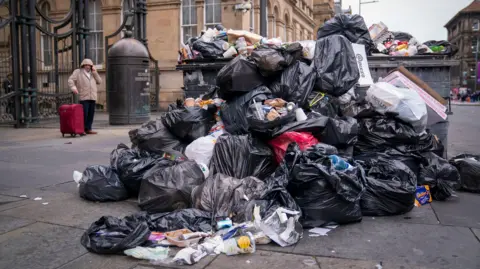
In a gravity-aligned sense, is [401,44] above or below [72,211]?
above

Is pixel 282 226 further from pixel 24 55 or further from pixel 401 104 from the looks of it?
pixel 24 55

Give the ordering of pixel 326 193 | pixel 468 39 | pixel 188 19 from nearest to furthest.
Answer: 1. pixel 326 193
2. pixel 188 19
3. pixel 468 39

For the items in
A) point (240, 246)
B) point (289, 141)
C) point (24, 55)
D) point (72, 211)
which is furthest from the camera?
point (24, 55)

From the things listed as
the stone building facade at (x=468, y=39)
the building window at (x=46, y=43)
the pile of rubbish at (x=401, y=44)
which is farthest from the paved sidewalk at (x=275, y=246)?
the stone building facade at (x=468, y=39)

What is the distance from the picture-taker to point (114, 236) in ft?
10.0

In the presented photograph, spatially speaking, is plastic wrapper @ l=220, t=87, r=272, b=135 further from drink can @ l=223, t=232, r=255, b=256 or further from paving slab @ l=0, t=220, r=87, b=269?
paving slab @ l=0, t=220, r=87, b=269

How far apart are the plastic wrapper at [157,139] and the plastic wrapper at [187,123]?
7 cm

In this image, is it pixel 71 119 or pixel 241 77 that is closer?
pixel 241 77

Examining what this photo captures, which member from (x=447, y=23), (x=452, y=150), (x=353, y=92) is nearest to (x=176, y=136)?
(x=353, y=92)

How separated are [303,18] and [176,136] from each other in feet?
81.8

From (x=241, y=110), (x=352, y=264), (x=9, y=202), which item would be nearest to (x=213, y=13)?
(x=241, y=110)

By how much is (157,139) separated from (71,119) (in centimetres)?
474

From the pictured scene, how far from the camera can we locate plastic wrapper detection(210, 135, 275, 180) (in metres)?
4.19

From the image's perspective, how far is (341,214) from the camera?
348 centimetres
